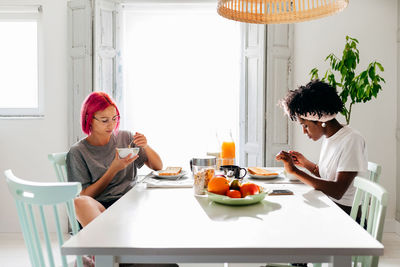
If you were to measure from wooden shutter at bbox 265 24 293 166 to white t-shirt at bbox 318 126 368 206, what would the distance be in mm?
1403

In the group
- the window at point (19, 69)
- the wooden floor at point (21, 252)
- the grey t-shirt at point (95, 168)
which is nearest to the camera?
the grey t-shirt at point (95, 168)

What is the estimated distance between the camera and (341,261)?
96cm

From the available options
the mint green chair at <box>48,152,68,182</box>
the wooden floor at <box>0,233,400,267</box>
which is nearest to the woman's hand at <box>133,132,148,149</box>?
the mint green chair at <box>48,152,68,182</box>

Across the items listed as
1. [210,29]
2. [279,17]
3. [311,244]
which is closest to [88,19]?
[210,29]

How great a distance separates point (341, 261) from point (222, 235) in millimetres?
314

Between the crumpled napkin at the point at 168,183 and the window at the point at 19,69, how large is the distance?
2175 mm

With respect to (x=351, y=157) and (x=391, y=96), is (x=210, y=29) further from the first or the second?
(x=351, y=157)

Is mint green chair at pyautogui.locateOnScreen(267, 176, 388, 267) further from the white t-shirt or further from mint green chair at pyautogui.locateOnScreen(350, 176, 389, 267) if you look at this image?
the white t-shirt

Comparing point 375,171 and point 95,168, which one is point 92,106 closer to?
point 95,168

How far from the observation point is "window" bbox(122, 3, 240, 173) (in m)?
3.88

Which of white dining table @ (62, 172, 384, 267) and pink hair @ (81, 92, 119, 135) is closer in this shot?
white dining table @ (62, 172, 384, 267)

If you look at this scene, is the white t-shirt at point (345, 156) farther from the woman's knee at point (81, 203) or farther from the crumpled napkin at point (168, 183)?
the woman's knee at point (81, 203)

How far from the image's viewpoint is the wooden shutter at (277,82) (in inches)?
131

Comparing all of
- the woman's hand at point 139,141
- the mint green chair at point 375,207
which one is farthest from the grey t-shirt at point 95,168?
the mint green chair at point 375,207
